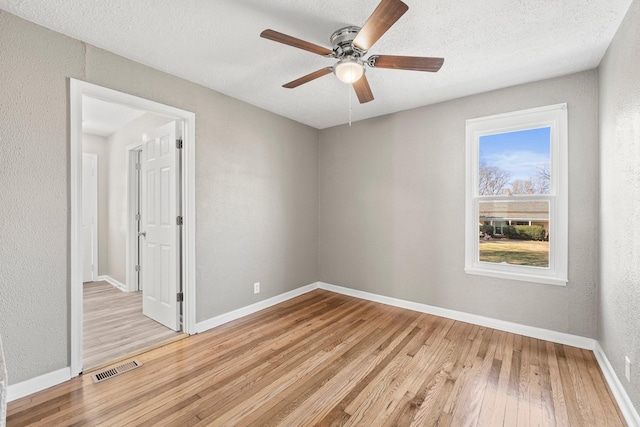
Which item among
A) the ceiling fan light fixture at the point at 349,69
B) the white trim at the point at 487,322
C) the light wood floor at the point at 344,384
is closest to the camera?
the light wood floor at the point at 344,384

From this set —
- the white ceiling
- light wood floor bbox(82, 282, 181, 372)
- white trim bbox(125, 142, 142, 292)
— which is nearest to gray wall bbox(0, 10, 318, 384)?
the white ceiling

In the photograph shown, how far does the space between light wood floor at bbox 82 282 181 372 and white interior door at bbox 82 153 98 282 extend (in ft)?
2.84

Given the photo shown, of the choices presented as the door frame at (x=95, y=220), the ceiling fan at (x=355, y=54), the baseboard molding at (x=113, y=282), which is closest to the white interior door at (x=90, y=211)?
the door frame at (x=95, y=220)

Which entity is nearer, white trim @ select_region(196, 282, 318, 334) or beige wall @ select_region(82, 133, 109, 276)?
white trim @ select_region(196, 282, 318, 334)

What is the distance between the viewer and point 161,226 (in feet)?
10.3

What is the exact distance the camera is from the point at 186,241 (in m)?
2.90

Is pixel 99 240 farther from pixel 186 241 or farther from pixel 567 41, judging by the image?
pixel 567 41

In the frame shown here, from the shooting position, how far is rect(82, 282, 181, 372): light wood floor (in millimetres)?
2529

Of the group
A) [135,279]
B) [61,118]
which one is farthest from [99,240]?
[61,118]

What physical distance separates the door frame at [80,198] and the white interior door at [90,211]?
3163mm

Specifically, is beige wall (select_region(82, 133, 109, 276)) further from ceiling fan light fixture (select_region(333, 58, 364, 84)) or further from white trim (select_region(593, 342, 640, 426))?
white trim (select_region(593, 342, 640, 426))

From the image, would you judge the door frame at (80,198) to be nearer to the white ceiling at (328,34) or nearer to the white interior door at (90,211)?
the white ceiling at (328,34)

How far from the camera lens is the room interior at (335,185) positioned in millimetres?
1916

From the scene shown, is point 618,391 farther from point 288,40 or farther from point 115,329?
point 115,329
